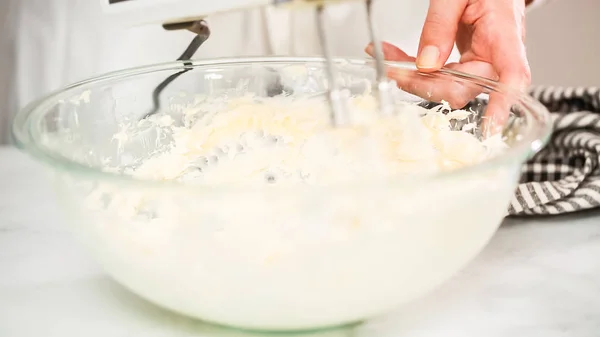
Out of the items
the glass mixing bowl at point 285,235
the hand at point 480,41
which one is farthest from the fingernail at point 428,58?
the glass mixing bowl at point 285,235

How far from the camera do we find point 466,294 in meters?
0.51

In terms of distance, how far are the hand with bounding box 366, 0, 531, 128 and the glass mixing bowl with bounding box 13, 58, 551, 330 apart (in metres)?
0.14

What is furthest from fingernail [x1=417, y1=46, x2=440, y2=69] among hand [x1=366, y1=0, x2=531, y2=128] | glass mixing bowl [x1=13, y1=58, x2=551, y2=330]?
glass mixing bowl [x1=13, y1=58, x2=551, y2=330]

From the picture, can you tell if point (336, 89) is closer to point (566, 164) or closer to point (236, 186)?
point (236, 186)

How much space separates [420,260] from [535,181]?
1.15ft

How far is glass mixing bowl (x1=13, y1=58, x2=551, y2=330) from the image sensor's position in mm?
353

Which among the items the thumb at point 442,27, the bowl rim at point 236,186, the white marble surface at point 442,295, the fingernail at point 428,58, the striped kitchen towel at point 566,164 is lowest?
the white marble surface at point 442,295

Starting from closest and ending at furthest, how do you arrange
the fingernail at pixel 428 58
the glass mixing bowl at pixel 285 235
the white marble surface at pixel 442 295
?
the glass mixing bowl at pixel 285 235
the white marble surface at pixel 442 295
the fingernail at pixel 428 58

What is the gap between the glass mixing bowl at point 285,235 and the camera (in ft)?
1.16

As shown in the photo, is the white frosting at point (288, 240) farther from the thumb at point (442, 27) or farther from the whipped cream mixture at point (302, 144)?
the thumb at point (442, 27)

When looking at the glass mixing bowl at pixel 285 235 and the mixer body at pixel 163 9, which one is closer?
the glass mixing bowl at pixel 285 235

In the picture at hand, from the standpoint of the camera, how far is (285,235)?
364mm

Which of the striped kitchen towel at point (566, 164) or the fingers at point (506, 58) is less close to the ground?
the fingers at point (506, 58)

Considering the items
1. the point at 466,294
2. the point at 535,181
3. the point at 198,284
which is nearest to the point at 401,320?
the point at 466,294
